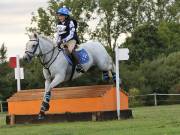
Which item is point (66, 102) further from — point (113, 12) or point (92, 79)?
point (113, 12)

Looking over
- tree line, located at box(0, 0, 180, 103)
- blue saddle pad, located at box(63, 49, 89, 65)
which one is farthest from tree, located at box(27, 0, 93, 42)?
blue saddle pad, located at box(63, 49, 89, 65)

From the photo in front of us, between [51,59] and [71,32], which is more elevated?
[71,32]

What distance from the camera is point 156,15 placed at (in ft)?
255

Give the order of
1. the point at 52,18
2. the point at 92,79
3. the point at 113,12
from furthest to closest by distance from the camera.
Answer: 1. the point at 113,12
2. the point at 52,18
3. the point at 92,79

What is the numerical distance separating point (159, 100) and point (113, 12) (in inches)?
1234

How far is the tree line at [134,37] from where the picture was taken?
46.9 meters

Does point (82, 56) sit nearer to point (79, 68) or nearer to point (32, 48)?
point (79, 68)

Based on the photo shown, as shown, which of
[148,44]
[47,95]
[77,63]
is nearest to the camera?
[47,95]

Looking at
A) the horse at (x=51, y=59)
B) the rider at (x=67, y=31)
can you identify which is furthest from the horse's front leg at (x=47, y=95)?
the rider at (x=67, y=31)

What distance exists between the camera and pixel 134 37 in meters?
63.4

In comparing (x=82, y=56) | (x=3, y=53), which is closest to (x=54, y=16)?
(x=3, y=53)

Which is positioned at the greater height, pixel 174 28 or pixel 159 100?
pixel 174 28

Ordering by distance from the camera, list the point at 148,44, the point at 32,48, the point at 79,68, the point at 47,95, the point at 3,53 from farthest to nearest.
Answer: the point at 148,44, the point at 3,53, the point at 79,68, the point at 47,95, the point at 32,48

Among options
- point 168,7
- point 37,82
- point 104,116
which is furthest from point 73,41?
point 168,7
